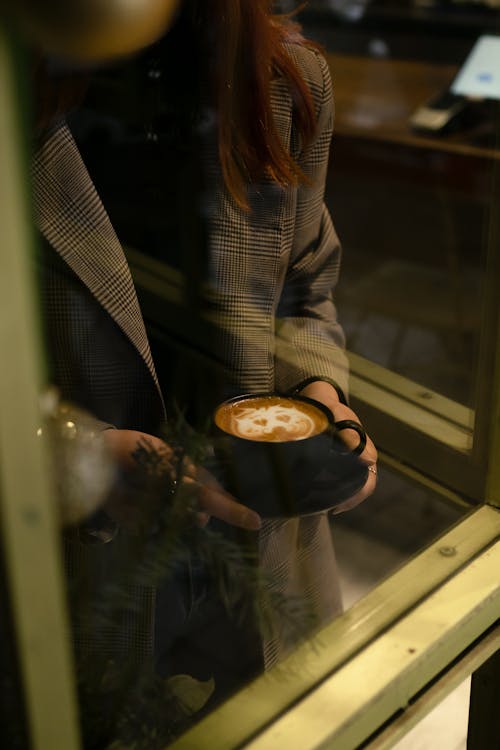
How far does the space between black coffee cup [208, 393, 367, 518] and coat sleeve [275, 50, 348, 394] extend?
0.11 m

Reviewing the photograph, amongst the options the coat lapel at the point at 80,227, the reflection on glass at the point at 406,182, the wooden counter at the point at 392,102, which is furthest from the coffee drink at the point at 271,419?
the wooden counter at the point at 392,102

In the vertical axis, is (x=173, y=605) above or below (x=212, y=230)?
below

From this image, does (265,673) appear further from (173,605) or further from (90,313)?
(90,313)

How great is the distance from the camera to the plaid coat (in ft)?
1.94

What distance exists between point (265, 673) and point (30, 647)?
218 millimetres

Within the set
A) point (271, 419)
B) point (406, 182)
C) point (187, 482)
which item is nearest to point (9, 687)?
point (187, 482)

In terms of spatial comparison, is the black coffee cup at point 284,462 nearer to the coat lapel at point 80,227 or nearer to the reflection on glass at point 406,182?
the coat lapel at point 80,227

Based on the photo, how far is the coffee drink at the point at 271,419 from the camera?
579 millimetres

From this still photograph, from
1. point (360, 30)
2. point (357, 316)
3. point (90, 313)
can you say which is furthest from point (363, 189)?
point (90, 313)

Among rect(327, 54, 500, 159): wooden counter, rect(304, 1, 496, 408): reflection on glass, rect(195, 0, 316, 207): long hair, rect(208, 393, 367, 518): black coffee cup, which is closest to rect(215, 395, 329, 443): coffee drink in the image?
rect(208, 393, 367, 518): black coffee cup

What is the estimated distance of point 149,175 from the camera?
2.69 feet

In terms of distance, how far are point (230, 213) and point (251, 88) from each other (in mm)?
112

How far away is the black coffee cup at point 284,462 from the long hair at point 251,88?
230mm

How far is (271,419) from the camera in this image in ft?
1.99
